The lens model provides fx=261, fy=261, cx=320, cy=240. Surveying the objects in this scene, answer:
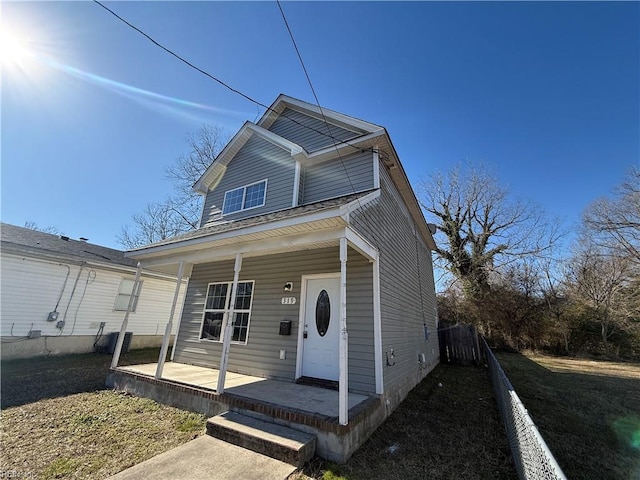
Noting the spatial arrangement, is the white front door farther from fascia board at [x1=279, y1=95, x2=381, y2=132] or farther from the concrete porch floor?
fascia board at [x1=279, y1=95, x2=381, y2=132]

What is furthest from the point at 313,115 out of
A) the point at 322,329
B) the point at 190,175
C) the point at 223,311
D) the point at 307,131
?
the point at 190,175

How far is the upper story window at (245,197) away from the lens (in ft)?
25.7

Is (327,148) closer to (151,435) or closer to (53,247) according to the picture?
(151,435)

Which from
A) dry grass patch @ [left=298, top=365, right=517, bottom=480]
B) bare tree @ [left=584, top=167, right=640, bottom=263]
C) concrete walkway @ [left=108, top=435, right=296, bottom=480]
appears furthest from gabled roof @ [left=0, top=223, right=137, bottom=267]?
bare tree @ [left=584, top=167, right=640, bottom=263]

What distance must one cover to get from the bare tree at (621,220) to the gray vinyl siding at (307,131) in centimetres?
1845

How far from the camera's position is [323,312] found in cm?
568

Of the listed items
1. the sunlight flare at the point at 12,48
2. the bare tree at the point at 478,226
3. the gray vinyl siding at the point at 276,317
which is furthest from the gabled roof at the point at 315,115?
the bare tree at the point at 478,226

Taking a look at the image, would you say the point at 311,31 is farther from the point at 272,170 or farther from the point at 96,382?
the point at 96,382

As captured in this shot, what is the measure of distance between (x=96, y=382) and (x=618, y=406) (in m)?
12.0

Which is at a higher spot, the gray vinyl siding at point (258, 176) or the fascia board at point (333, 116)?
the fascia board at point (333, 116)

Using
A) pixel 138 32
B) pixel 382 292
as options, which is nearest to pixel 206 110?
pixel 138 32

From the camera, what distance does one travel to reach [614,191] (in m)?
16.1

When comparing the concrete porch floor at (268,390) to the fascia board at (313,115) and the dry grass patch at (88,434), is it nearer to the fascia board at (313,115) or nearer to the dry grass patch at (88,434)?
the dry grass patch at (88,434)

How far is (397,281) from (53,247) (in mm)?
12479
